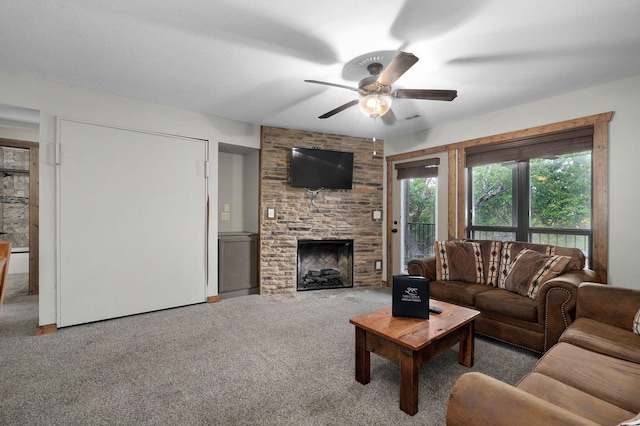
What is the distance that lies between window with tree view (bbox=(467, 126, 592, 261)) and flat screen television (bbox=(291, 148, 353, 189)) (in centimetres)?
183

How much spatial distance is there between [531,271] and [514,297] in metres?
0.34

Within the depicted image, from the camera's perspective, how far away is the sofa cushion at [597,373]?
4.05 ft

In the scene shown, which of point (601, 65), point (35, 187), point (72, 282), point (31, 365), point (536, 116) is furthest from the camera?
point (35, 187)

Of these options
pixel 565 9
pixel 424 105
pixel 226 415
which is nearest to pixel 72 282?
pixel 226 415

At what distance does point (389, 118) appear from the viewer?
3.90m

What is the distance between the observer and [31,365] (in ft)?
7.45

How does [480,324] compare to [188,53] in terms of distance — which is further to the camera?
[480,324]

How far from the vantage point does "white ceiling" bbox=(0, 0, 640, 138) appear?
1833 mm

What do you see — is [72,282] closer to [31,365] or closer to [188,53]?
[31,365]

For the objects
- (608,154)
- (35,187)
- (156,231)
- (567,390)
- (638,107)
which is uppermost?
(638,107)

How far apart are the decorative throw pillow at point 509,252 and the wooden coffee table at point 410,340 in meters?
1.12

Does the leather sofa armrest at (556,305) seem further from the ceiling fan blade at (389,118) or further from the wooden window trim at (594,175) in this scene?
the ceiling fan blade at (389,118)

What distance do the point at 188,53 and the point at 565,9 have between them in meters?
2.74

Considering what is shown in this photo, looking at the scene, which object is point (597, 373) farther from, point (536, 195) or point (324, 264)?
point (324, 264)
